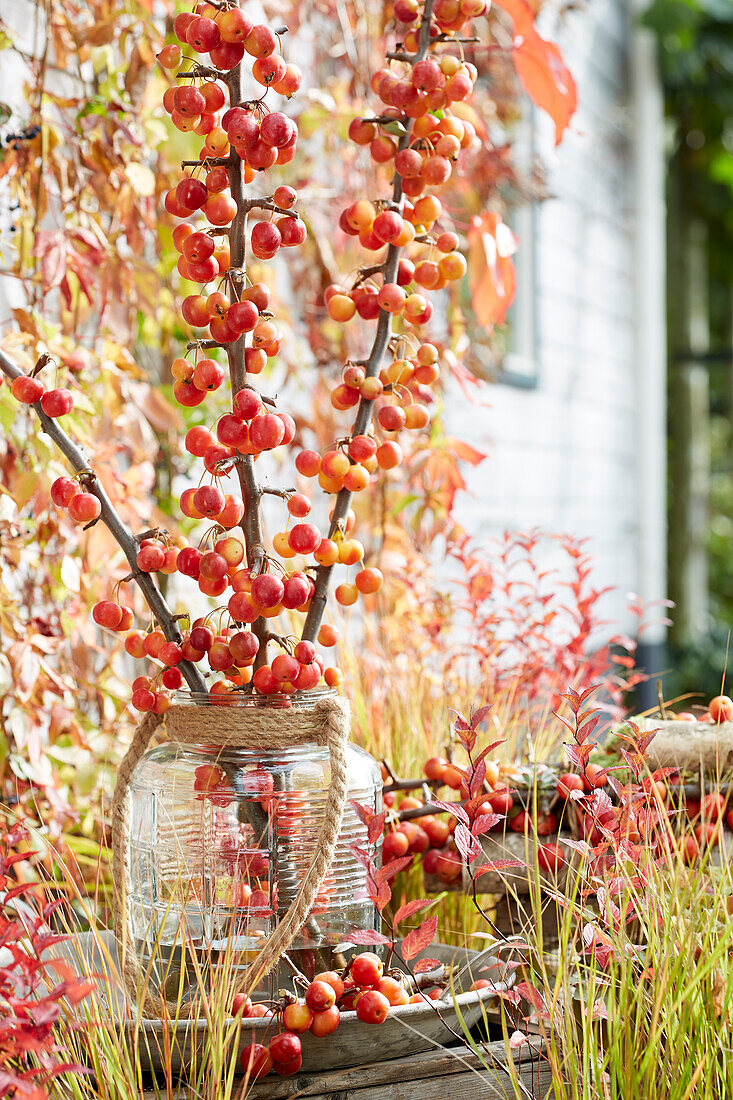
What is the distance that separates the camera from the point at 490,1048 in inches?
38.7

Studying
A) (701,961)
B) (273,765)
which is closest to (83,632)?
(273,765)

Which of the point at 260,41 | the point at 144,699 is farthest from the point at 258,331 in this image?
the point at 144,699

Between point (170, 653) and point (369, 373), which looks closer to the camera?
point (170, 653)

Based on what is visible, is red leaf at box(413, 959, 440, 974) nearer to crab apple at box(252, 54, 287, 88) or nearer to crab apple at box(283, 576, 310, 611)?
crab apple at box(283, 576, 310, 611)

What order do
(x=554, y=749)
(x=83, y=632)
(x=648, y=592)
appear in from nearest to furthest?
(x=83, y=632)
(x=554, y=749)
(x=648, y=592)

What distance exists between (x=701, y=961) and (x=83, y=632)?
3.29 ft

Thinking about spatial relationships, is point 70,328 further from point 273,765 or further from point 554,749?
point 554,749

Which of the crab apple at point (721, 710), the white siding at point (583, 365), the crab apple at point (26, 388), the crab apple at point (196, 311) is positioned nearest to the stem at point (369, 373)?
the crab apple at point (196, 311)

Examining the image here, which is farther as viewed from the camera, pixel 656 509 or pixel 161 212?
pixel 656 509

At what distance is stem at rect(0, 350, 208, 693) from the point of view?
103 cm

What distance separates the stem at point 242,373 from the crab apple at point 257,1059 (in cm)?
36

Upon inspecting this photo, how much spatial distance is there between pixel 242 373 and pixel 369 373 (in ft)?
0.55

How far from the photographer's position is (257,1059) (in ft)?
2.99

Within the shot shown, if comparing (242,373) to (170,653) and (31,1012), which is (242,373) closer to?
(170,653)
